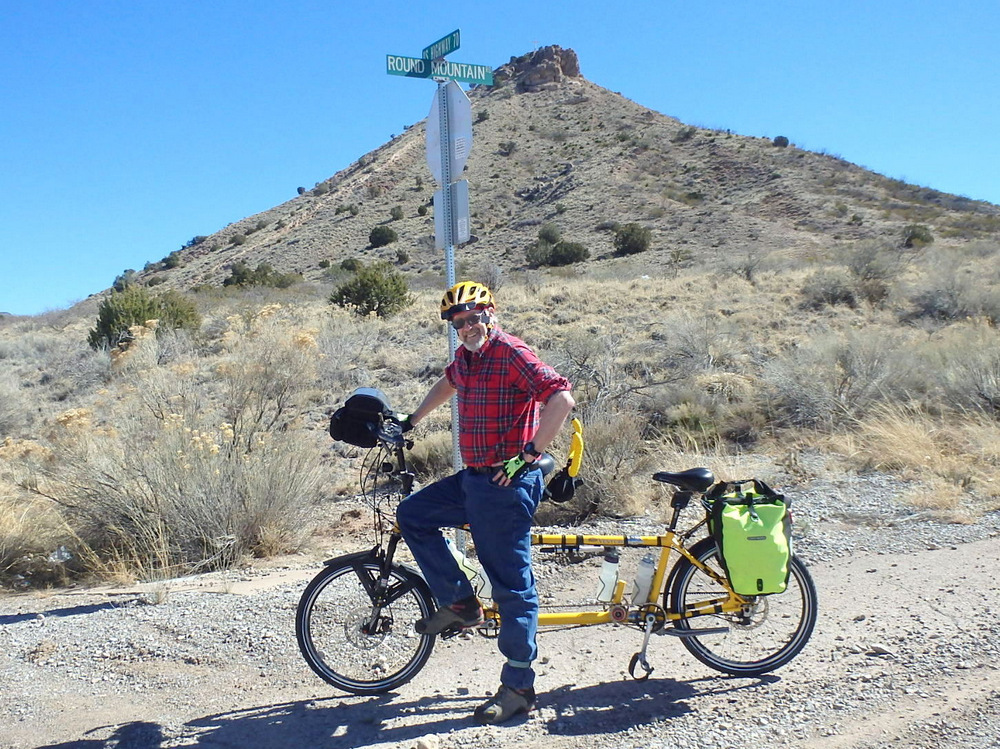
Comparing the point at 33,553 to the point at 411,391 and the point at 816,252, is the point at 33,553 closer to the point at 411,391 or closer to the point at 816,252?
the point at 411,391

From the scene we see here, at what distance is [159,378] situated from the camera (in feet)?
25.0

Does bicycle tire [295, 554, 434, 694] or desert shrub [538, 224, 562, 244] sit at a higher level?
desert shrub [538, 224, 562, 244]

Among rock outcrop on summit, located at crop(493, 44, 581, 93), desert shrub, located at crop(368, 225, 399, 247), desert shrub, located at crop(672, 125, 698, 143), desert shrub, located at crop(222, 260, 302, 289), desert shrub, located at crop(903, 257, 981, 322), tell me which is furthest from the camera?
rock outcrop on summit, located at crop(493, 44, 581, 93)

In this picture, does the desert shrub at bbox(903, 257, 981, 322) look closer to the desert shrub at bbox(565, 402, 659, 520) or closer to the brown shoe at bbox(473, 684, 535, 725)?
the desert shrub at bbox(565, 402, 659, 520)

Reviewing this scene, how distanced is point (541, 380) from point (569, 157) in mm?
59866

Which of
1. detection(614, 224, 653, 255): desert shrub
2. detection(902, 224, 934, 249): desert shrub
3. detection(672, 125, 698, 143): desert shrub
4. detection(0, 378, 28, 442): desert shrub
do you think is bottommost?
detection(0, 378, 28, 442): desert shrub

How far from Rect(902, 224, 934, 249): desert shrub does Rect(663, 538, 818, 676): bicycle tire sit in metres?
31.7

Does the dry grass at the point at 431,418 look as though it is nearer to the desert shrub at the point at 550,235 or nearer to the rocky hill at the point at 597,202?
the rocky hill at the point at 597,202

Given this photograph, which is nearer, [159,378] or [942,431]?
[159,378]

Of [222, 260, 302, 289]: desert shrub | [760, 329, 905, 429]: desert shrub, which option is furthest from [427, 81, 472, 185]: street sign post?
[222, 260, 302, 289]: desert shrub

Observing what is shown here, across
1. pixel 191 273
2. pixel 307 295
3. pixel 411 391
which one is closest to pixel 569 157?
pixel 191 273

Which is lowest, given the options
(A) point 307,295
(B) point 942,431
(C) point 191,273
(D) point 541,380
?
(B) point 942,431

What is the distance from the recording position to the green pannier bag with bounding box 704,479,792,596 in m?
3.69

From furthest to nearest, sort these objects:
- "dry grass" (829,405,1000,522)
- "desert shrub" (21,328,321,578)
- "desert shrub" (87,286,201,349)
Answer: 1. "desert shrub" (87,286,201,349)
2. "dry grass" (829,405,1000,522)
3. "desert shrub" (21,328,321,578)
